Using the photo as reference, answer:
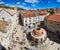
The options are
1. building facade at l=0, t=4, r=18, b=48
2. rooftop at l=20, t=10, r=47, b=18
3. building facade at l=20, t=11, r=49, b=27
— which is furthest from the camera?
rooftop at l=20, t=10, r=47, b=18

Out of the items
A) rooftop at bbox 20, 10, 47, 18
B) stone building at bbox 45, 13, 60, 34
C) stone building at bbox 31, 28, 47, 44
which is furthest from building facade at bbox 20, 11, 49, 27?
stone building at bbox 31, 28, 47, 44

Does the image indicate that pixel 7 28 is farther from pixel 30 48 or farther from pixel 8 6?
pixel 8 6

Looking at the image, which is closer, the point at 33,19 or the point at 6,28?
the point at 6,28

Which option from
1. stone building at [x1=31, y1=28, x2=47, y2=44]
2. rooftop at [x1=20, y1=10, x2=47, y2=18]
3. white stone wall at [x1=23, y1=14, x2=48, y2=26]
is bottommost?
stone building at [x1=31, y1=28, x2=47, y2=44]

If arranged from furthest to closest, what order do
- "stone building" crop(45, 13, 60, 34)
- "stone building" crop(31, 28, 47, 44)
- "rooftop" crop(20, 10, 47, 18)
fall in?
"rooftop" crop(20, 10, 47, 18), "stone building" crop(45, 13, 60, 34), "stone building" crop(31, 28, 47, 44)

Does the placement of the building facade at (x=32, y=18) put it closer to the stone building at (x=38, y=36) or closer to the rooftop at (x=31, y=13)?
the rooftop at (x=31, y=13)

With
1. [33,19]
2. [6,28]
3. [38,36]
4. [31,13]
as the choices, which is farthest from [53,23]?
[6,28]

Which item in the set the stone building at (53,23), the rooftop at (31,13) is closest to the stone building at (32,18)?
the rooftop at (31,13)

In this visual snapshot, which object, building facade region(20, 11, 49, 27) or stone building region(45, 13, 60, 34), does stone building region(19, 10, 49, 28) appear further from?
stone building region(45, 13, 60, 34)

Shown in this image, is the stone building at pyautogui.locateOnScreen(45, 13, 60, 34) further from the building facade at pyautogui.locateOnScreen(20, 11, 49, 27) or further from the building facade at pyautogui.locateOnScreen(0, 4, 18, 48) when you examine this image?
the building facade at pyautogui.locateOnScreen(0, 4, 18, 48)

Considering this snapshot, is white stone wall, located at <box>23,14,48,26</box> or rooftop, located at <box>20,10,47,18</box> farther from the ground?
rooftop, located at <box>20,10,47,18</box>

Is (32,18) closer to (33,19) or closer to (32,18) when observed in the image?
(32,18)

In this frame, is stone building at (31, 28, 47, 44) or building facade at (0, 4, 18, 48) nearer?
building facade at (0, 4, 18, 48)

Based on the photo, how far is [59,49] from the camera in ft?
69.4
